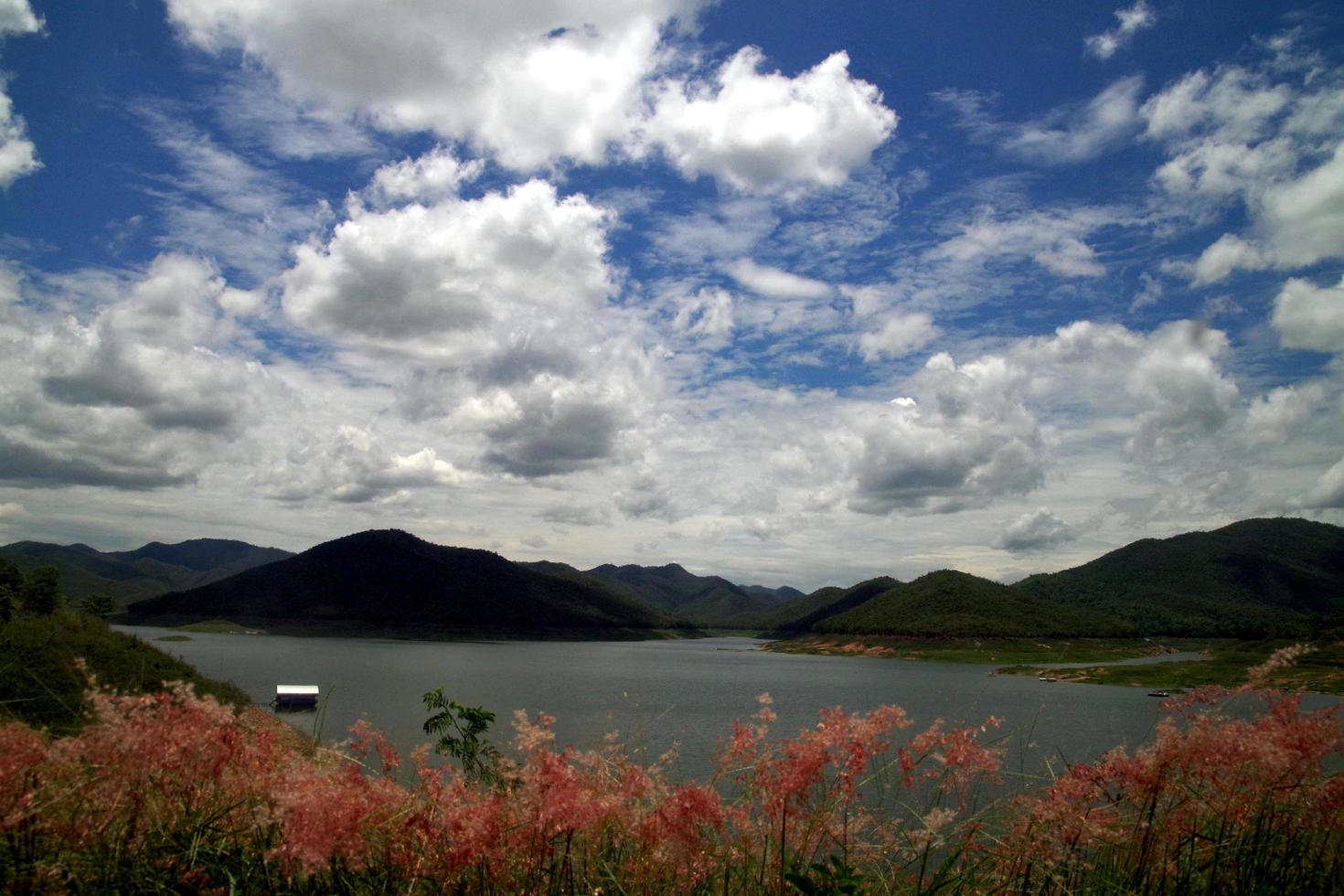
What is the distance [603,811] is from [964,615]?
494ft

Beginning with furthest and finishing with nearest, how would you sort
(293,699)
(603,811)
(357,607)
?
(357,607)
(293,699)
(603,811)

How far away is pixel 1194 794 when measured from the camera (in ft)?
10.9

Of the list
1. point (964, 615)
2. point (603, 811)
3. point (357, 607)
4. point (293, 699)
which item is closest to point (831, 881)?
point (603, 811)

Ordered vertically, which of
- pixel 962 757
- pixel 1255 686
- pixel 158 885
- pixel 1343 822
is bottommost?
pixel 158 885

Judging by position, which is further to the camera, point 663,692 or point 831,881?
point 663,692

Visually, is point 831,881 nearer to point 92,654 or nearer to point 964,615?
point 92,654

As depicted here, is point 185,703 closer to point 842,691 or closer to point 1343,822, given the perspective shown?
point 1343,822

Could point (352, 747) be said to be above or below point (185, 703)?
below

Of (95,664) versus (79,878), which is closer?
(79,878)

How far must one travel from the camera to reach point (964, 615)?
14162 centimetres

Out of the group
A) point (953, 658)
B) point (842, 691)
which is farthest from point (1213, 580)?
point (842, 691)

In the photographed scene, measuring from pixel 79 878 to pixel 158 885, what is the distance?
0.93 feet

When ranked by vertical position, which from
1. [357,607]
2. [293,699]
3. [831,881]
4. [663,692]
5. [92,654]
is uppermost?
[831,881]

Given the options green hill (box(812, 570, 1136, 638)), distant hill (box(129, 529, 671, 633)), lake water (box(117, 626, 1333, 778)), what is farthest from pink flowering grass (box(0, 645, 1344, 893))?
distant hill (box(129, 529, 671, 633))
